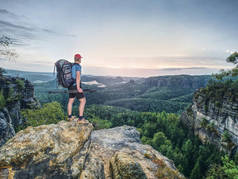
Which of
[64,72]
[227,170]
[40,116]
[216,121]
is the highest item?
[64,72]

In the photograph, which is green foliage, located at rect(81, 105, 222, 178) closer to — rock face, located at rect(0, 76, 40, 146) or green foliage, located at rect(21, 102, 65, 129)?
green foliage, located at rect(21, 102, 65, 129)

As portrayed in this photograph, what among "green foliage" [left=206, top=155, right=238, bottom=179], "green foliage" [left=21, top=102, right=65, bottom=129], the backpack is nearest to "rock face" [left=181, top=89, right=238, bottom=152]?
"green foliage" [left=206, top=155, right=238, bottom=179]

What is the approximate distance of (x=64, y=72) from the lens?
23.0ft

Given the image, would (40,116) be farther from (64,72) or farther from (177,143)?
(177,143)

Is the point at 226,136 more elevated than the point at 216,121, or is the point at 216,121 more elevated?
the point at 216,121

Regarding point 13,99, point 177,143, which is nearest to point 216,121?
point 177,143

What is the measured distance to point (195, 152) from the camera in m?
37.6

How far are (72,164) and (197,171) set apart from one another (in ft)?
110

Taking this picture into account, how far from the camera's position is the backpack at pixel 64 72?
700 centimetres

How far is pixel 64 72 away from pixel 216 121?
45062 mm

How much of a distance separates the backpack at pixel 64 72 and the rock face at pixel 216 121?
38.5m

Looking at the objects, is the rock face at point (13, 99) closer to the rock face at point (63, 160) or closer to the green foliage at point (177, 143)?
the rock face at point (63, 160)

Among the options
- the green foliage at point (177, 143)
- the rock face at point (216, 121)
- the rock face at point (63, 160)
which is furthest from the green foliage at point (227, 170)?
the rock face at point (216, 121)

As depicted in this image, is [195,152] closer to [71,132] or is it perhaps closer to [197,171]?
[197,171]
